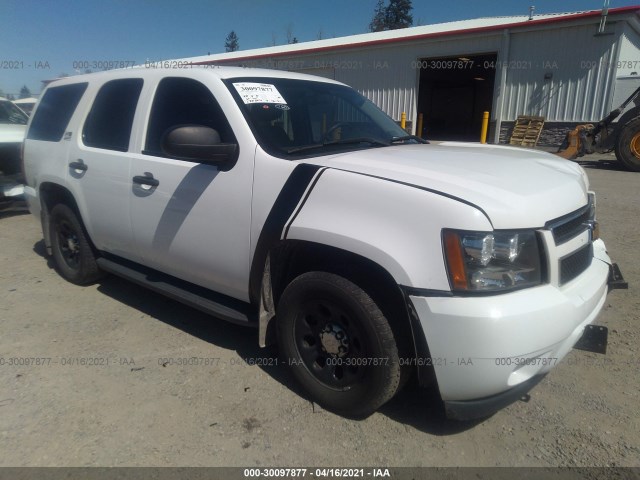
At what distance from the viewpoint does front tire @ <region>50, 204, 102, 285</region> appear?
4316 mm

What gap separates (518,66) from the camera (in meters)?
16.1

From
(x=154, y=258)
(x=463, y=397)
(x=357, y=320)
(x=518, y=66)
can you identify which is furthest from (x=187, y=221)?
(x=518, y=66)

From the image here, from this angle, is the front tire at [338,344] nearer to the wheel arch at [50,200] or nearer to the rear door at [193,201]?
the rear door at [193,201]

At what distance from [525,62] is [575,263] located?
1578cm

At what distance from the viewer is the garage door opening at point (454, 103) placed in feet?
90.4

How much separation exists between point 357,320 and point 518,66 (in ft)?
53.9

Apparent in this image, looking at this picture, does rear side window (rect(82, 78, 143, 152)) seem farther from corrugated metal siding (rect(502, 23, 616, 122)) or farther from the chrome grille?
corrugated metal siding (rect(502, 23, 616, 122))

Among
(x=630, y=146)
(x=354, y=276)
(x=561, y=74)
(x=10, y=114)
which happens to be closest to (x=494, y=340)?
(x=354, y=276)

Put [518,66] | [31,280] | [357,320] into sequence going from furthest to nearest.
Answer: [518,66] → [31,280] → [357,320]

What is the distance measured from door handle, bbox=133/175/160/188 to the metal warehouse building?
15.8m

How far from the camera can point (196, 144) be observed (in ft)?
8.96

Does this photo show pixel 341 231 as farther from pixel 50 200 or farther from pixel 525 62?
pixel 525 62

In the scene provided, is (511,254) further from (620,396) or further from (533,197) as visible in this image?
(620,396)

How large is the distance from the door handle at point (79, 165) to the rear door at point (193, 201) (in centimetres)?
75
